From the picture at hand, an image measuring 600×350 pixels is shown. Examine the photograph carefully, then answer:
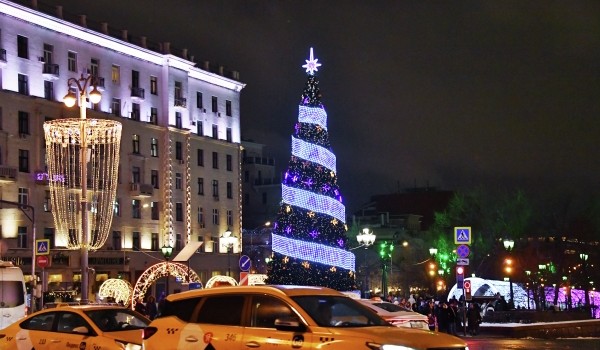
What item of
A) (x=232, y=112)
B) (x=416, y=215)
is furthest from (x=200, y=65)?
(x=416, y=215)

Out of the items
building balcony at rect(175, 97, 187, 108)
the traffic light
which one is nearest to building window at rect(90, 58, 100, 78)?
building balcony at rect(175, 97, 187, 108)

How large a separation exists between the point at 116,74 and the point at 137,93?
2.19 meters

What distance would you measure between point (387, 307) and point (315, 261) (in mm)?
21387

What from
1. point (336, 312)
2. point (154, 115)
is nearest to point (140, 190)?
point (154, 115)

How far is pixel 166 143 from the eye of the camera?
6794cm

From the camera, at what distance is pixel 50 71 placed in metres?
56.8

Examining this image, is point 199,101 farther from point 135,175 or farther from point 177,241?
point 177,241

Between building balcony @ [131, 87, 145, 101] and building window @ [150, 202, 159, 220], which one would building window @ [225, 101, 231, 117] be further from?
building window @ [150, 202, 159, 220]

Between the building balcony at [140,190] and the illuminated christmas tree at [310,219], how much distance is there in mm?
20585

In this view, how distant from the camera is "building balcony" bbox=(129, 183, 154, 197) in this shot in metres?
64.6

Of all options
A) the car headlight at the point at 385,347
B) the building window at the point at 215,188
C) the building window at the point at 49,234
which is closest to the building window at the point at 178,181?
the building window at the point at 215,188

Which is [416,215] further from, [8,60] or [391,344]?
[391,344]

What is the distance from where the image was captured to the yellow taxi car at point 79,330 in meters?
16.4

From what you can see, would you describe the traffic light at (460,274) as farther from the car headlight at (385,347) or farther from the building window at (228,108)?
the building window at (228,108)
